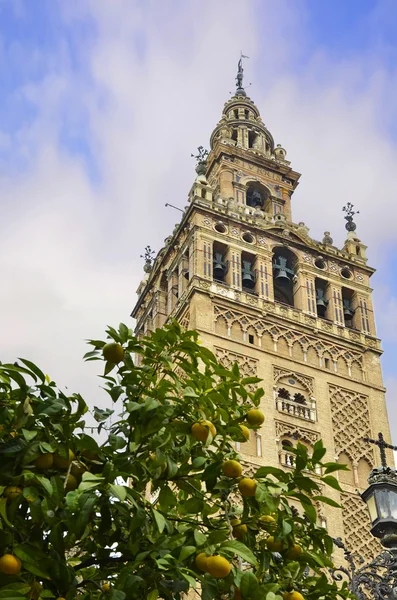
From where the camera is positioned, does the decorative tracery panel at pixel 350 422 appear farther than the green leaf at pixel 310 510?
Yes

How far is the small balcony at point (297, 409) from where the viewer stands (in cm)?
2769

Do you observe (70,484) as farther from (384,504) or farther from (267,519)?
(384,504)

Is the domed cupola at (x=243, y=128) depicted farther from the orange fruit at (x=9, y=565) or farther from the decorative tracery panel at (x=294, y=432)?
the orange fruit at (x=9, y=565)

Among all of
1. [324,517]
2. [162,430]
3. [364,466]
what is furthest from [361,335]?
[162,430]

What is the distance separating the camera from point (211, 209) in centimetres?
3197

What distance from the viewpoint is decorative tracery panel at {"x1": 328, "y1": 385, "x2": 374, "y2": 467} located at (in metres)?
28.1

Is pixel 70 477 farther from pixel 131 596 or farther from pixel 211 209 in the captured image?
pixel 211 209

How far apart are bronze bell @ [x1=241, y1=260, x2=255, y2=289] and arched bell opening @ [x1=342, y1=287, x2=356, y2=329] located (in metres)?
3.81

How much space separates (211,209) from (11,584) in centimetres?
2752

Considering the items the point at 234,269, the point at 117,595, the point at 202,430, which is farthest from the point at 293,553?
the point at 234,269

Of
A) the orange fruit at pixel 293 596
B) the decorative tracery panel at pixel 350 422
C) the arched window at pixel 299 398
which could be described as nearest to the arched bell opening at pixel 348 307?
the decorative tracery panel at pixel 350 422

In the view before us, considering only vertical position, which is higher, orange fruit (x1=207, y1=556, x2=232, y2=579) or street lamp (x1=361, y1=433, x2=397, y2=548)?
street lamp (x1=361, y1=433, x2=397, y2=548)

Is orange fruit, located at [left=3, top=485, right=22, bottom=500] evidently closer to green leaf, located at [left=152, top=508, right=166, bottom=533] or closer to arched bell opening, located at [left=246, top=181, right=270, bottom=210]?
green leaf, located at [left=152, top=508, right=166, bottom=533]

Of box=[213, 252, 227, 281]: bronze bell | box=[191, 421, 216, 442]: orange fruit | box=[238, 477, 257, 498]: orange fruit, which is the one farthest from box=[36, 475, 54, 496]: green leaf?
box=[213, 252, 227, 281]: bronze bell
